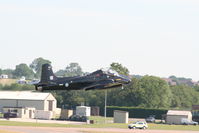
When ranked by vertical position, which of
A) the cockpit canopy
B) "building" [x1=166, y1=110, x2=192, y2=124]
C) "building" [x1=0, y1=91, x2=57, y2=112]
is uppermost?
the cockpit canopy

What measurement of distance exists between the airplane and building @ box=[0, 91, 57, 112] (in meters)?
82.2

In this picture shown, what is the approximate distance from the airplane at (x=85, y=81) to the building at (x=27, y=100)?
8222 cm

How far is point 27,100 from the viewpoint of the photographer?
6378 inches

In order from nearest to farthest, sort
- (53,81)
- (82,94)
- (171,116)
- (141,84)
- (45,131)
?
(53,81), (45,131), (171,116), (141,84), (82,94)

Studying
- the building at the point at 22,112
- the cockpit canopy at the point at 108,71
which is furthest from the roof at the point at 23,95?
the cockpit canopy at the point at 108,71

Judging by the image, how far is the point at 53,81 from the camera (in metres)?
79.6

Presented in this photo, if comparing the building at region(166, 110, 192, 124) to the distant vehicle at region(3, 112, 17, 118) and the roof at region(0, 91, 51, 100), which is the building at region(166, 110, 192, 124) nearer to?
the distant vehicle at region(3, 112, 17, 118)

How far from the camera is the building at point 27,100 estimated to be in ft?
531

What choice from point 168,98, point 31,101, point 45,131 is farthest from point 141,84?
point 45,131

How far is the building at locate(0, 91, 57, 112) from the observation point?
531 feet

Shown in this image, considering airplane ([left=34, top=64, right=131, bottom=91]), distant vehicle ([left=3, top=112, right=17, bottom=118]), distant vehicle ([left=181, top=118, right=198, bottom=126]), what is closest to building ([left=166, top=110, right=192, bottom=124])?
distant vehicle ([left=181, top=118, right=198, bottom=126])

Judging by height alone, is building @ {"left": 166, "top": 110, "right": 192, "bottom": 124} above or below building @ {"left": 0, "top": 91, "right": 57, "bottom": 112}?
below

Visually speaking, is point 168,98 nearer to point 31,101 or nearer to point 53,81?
point 31,101

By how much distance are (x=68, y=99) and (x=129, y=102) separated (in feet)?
61.9
